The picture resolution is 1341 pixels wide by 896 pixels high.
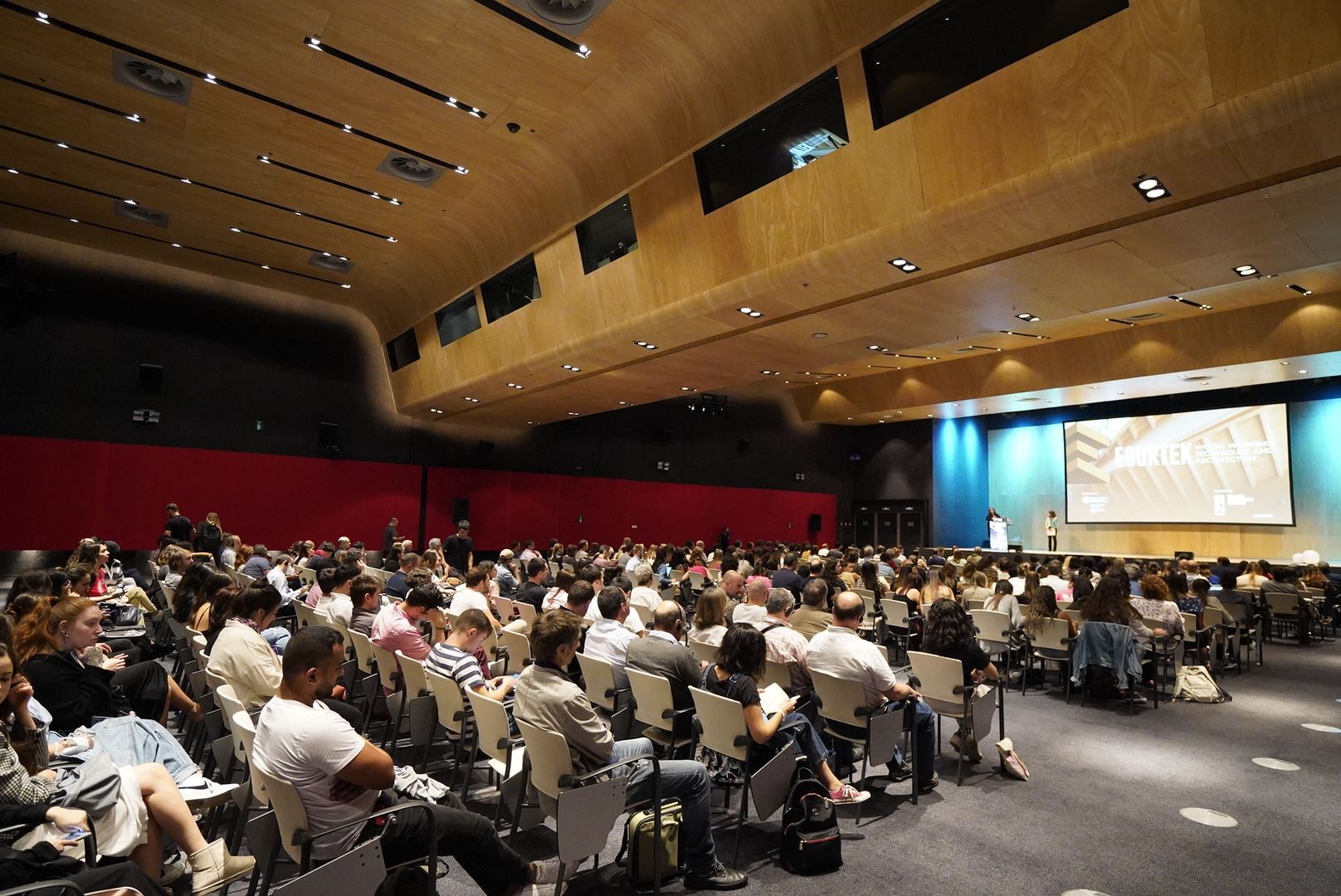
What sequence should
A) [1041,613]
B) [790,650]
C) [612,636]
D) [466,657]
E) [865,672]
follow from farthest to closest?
[1041,613], [612,636], [790,650], [865,672], [466,657]

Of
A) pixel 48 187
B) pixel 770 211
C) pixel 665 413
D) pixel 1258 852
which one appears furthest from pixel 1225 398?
pixel 48 187

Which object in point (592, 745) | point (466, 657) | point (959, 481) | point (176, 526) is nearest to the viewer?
point (592, 745)

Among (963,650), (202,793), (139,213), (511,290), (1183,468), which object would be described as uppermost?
(139,213)

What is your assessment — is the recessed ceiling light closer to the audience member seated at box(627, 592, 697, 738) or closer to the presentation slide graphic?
the audience member seated at box(627, 592, 697, 738)

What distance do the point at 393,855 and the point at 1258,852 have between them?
14.1ft

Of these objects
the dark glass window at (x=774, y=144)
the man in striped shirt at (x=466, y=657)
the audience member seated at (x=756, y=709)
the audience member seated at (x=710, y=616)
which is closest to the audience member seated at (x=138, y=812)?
the man in striped shirt at (x=466, y=657)

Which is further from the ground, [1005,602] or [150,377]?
[150,377]

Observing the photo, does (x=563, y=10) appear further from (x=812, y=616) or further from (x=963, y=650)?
(x=963, y=650)

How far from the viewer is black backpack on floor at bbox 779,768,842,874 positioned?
11.3 ft

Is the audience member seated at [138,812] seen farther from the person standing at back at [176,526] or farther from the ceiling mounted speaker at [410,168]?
the person standing at back at [176,526]

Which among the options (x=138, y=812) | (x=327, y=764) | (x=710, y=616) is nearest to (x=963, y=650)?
(x=710, y=616)

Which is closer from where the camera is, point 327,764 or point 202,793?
point 327,764

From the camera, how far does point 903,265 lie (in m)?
6.69

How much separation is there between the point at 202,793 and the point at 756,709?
2.44 meters
